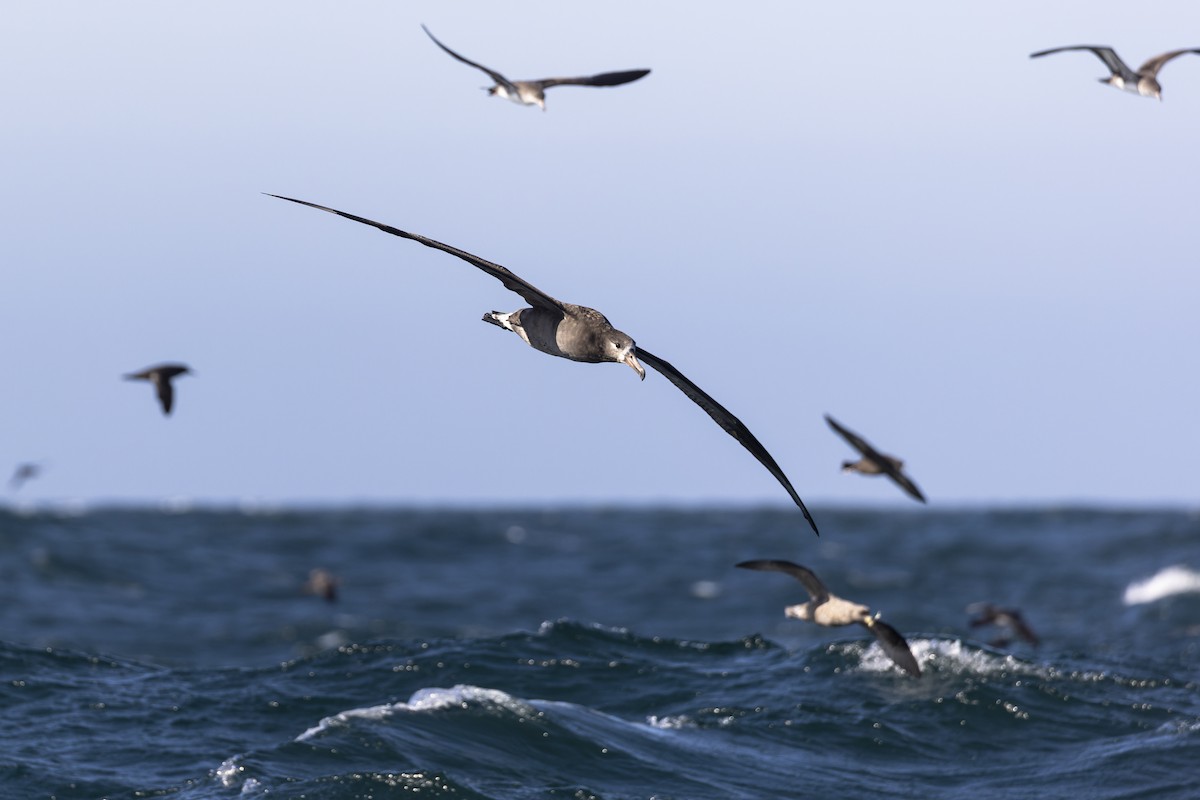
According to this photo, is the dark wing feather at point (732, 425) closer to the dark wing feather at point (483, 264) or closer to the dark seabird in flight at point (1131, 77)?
the dark wing feather at point (483, 264)

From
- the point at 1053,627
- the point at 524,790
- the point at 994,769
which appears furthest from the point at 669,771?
the point at 1053,627

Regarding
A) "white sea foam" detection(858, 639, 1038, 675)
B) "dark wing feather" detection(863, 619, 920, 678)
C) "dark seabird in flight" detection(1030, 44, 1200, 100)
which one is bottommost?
"white sea foam" detection(858, 639, 1038, 675)

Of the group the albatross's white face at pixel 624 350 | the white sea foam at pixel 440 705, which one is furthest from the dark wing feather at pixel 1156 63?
the albatross's white face at pixel 624 350

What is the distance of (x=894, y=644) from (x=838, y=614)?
0.74m

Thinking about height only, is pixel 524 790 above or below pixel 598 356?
below

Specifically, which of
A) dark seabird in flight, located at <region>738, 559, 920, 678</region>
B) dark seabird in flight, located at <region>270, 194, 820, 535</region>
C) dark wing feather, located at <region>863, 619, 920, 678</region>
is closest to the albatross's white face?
dark seabird in flight, located at <region>270, 194, 820, 535</region>

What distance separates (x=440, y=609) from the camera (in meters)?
47.4

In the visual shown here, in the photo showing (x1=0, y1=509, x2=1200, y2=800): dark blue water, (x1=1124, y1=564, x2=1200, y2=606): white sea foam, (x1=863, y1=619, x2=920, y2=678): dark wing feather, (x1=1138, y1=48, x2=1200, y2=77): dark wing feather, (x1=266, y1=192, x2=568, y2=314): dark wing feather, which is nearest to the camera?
(x1=266, y1=192, x2=568, y2=314): dark wing feather

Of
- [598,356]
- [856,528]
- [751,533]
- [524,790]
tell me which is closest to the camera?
[598,356]

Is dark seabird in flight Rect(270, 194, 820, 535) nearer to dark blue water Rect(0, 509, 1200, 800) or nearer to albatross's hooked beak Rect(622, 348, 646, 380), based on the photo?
albatross's hooked beak Rect(622, 348, 646, 380)

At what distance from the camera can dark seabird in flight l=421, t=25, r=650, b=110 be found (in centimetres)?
2217

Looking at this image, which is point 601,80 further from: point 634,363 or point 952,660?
point 634,363

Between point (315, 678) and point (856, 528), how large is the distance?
69766 millimetres

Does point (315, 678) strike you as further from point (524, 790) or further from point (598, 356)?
point (598, 356)
